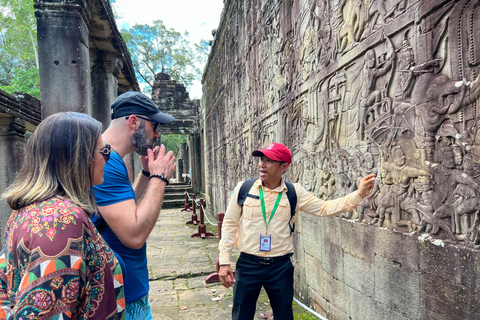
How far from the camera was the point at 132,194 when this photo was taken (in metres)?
1.54

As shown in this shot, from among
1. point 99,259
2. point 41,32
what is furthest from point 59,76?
point 99,259

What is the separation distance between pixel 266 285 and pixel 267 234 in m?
0.38

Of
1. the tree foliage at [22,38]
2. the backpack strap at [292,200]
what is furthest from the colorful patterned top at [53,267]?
the tree foliage at [22,38]

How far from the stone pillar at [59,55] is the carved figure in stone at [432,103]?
366 centimetres

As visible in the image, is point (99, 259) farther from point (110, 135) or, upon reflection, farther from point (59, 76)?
point (59, 76)

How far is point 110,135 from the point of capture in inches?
66.7

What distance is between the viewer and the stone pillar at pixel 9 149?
659cm

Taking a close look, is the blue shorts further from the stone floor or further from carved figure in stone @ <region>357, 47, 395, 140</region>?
the stone floor

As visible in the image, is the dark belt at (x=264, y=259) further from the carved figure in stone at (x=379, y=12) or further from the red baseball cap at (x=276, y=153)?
the carved figure in stone at (x=379, y=12)

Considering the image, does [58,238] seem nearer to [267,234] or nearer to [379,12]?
[267,234]

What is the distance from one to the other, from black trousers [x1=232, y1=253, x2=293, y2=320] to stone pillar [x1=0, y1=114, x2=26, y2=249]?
644 centimetres

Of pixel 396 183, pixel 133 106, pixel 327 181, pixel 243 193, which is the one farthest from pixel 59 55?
pixel 396 183

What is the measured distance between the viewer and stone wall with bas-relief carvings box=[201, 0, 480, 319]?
5.87ft

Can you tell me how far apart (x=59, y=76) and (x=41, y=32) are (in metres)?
0.56
